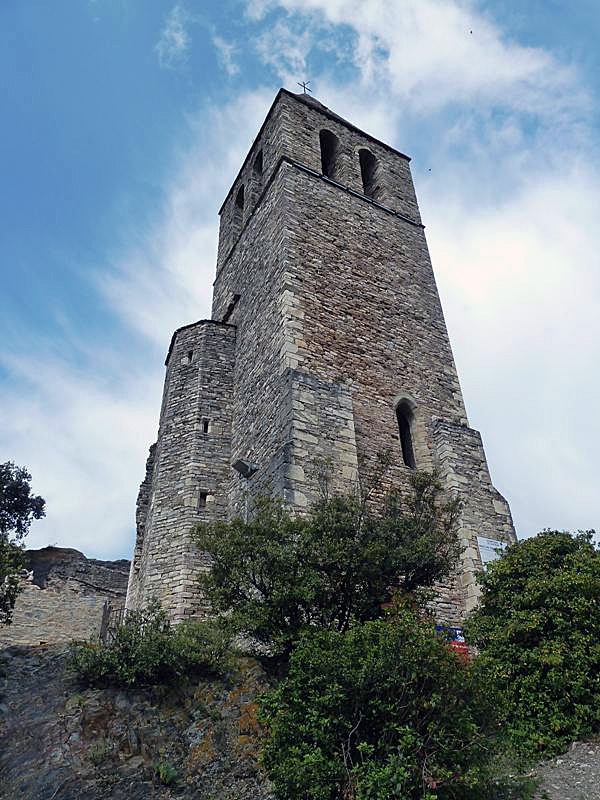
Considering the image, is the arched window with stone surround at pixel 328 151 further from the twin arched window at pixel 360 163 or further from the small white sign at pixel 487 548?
the small white sign at pixel 487 548

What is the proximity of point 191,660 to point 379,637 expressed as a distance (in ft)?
8.24

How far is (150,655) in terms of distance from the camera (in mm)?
7023

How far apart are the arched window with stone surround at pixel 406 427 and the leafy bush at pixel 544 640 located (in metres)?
4.27

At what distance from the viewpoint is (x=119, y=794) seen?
5547 millimetres

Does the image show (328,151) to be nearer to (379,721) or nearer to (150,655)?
(150,655)

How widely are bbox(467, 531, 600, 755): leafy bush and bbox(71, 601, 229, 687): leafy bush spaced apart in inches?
126

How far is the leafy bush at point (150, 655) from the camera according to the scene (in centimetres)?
700

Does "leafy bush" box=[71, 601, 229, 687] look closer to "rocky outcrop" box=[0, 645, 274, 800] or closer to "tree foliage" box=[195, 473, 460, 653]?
"rocky outcrop" box=[0, 645, 274, 800]

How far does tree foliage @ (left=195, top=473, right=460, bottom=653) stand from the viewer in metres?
7.59

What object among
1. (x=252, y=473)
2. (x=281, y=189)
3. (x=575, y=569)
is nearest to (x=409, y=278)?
(x=281, y=189)

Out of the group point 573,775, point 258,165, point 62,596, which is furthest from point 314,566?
point 258,165

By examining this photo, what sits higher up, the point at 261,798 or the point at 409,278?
the point at 409,278

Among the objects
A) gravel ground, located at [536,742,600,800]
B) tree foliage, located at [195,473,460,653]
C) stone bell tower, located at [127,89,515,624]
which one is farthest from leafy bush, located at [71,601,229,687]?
gravel ground, located at [536,742,600,800]

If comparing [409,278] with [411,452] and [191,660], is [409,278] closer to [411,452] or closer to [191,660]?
[411,452]
